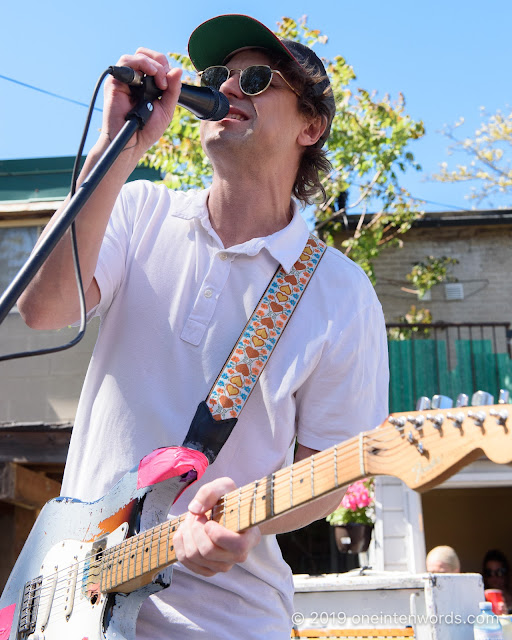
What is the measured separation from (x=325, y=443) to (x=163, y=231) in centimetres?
83

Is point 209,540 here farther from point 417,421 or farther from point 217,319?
point 217,319

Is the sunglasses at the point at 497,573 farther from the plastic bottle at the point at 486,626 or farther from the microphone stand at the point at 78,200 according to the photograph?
the microphone stand at the point at 78,200

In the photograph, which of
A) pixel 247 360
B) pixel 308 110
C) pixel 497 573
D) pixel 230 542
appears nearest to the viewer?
pixel 230 542

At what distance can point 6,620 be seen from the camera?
7.10 ft

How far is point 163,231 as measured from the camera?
247cm

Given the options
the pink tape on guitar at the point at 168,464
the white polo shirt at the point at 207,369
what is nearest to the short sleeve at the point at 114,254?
the white polo shirt at the point at 207,369

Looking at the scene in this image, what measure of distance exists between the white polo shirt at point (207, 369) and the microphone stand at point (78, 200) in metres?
0.54

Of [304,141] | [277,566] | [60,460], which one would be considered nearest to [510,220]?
[60,460]

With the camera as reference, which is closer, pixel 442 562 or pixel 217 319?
pixel 217 319

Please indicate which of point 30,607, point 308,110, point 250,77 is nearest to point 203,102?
point 250,77

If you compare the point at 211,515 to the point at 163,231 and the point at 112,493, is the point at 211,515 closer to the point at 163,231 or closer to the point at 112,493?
the point at 112,493

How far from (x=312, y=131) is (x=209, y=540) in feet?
5.64

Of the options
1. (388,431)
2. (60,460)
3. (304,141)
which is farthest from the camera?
(60,460)

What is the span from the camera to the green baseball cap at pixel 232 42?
8.62 feet
